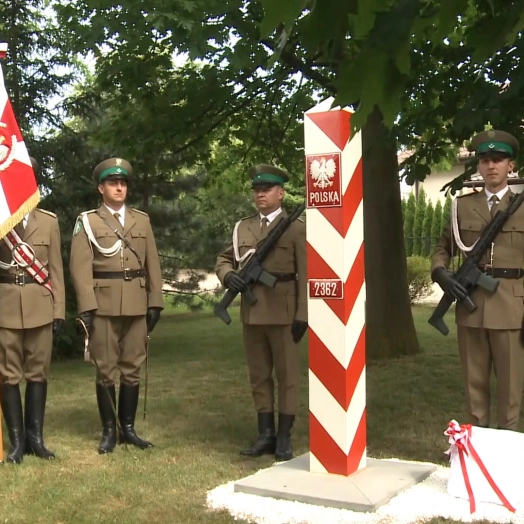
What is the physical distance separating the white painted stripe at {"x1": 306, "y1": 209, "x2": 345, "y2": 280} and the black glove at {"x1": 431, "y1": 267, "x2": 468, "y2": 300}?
764 mm

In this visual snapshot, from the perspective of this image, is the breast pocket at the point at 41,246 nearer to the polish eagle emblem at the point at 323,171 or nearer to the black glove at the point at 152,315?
the black glove at the point at 152,315

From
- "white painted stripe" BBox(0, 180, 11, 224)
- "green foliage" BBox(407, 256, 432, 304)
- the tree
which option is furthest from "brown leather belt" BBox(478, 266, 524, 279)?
the tree

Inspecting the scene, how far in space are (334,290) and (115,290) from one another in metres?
1.82

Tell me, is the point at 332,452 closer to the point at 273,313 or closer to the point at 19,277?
the point at 273,313

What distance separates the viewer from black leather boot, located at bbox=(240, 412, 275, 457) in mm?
5730

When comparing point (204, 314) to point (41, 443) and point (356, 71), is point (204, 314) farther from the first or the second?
point (356, 71)

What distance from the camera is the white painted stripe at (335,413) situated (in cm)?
480

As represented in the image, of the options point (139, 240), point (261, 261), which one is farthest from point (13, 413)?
point (261, 261)

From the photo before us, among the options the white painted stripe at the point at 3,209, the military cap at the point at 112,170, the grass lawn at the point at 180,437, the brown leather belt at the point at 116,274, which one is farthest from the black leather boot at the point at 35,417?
the military cap at the point at 112,170

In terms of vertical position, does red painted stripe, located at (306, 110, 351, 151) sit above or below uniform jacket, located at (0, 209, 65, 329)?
above

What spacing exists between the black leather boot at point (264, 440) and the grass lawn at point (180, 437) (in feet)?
0.36

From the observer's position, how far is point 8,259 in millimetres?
5703

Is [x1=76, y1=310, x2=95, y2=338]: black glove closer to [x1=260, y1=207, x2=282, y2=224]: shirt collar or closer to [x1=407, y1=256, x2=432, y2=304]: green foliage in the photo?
[x1=260, y1=207, x2=282, y2=224]: shirt collar

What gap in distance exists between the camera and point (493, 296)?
16.5ft
